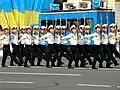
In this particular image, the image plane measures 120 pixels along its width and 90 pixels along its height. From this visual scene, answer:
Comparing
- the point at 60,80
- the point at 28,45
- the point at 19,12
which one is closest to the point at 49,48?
the point at 28,45

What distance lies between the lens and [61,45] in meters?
19.6

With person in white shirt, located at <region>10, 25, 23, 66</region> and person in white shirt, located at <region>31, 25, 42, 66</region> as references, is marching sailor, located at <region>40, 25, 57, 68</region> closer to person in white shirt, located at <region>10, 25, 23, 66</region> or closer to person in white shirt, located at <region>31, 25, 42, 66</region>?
person in white shirt, located at <region>31, 25, 42, 66</region>

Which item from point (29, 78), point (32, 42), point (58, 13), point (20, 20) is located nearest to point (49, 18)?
point (58, 13)

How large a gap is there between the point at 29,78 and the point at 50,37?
15.9ft

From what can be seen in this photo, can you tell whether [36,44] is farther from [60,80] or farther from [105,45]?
[60,80]

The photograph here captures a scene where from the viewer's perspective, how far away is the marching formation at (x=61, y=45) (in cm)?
1862

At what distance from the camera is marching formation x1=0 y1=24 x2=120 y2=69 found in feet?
61.1

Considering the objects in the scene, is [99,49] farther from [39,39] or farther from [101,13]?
[101,13]

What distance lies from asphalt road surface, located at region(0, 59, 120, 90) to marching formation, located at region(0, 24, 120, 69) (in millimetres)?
1450

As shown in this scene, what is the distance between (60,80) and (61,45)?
17.8ft

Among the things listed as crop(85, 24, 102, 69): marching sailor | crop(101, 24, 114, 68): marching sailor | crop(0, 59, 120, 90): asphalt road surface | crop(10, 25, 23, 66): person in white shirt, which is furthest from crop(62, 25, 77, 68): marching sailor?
crop(10, 25, 23, 66): person in white shirt

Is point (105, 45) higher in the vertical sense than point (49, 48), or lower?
higher

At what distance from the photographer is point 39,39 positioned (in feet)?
65.2

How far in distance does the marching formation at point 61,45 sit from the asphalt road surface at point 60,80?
4.76 ft
